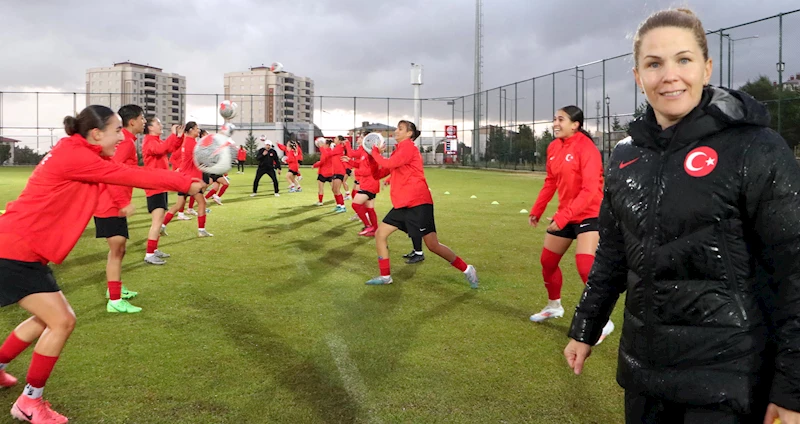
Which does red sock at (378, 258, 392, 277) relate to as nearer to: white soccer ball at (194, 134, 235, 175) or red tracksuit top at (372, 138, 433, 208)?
red tracksuit top at (372, 138, 433, 208)

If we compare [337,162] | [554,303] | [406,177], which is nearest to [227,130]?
[406,177]

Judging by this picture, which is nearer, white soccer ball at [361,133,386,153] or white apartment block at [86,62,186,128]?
white soccer ball at [361,133,386,153]

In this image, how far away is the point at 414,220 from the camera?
735 cm

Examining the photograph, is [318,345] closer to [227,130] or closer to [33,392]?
[227,130]

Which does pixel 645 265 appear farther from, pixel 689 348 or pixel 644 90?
pixel 644 90

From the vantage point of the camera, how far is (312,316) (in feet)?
19.6

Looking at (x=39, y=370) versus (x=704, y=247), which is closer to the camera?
(x=704, y=247)

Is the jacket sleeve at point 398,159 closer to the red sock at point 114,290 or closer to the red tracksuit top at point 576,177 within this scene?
the red tracksuit top at point 576,177

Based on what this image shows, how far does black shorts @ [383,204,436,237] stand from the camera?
7.34 metres

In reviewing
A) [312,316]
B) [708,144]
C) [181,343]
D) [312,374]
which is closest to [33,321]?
[181,343]

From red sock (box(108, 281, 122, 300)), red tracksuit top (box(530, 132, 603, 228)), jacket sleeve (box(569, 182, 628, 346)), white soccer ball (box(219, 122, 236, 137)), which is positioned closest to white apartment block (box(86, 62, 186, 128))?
red sock (box(108, 281, 122, 300))

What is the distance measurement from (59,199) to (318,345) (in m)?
2.32

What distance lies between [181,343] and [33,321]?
1403 mm

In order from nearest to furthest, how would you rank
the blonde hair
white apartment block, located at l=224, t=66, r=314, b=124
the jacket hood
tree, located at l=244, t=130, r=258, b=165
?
the jacket hood
the blonde hair
tree, located at l=244, t=130, r=258, b=165
white apartment block, located at l=224, t=66, r=314, b=124
